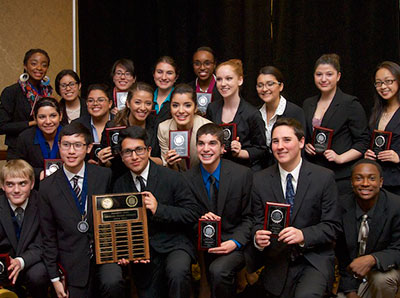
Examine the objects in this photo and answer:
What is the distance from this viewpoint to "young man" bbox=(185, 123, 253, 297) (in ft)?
14.0

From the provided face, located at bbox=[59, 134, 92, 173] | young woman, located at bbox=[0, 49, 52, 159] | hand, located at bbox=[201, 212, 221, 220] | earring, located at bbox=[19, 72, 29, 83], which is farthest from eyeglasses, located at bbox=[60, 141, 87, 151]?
earring, located at bbox=[19, 72, 29, 83]

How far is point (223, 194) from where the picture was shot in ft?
14.3

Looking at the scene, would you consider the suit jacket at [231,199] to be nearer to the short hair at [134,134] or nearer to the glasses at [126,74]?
the short hair at [134,134]

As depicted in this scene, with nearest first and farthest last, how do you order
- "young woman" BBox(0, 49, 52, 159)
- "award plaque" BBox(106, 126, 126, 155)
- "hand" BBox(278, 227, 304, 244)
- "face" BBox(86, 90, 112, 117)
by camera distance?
"hand" BBox(278, 227, 304, 244) → "award plaque" BBox(106, 126, 126, 155) → "face" BBox(86, 90, 112, 117) → "young woman" BBox(0, 49, 52, 159)

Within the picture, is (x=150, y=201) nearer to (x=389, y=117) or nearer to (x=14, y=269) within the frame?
(x=14, y=269)

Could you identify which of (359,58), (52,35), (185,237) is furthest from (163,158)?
(52,35)

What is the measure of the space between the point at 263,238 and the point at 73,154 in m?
1.64

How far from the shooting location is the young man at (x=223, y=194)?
4.27 m

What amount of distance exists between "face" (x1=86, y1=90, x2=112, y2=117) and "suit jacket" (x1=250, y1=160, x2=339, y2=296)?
2019 mm

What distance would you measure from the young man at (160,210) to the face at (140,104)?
2.21 feet

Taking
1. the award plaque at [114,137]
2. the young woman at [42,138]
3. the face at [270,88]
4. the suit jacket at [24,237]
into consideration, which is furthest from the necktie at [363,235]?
the young woman at [42,138]

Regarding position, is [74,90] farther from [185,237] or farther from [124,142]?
[185,237]

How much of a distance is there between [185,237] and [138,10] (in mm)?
4179

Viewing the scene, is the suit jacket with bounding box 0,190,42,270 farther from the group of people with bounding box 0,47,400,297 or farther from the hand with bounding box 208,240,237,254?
A: the hand with bounding box 208,240,237,254
